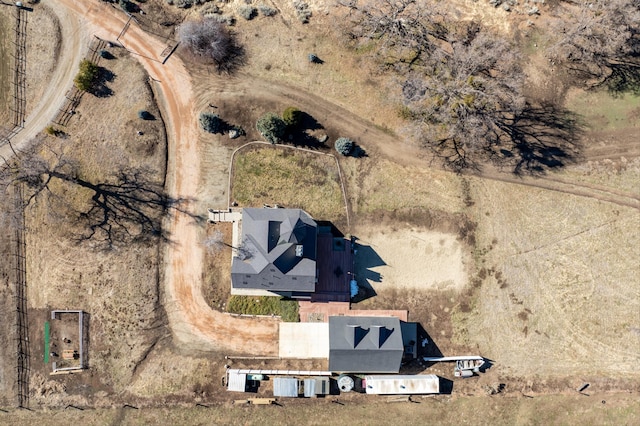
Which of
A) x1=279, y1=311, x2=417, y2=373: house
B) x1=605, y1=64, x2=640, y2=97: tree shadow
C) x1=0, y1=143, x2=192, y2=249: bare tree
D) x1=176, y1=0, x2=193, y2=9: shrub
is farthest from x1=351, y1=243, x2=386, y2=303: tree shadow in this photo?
x1=605, y1=64, x2=640, y2=97: tree shadow

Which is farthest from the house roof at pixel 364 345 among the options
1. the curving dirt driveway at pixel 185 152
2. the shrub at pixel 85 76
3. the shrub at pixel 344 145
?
the shrub at pixel 85 76

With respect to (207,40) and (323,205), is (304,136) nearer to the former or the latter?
(323,205)

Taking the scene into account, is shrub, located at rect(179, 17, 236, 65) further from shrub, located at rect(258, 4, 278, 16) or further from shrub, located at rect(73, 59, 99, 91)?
shrub, located at rect(73, 59, 99, 91)

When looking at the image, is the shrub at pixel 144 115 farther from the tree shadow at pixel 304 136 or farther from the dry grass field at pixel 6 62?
the tree shadow at pixel 304 136

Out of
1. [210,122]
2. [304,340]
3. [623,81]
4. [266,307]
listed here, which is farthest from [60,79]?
[623,81]

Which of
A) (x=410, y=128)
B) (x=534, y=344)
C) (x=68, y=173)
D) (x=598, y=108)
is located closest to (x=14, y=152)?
(x=68, y=173)

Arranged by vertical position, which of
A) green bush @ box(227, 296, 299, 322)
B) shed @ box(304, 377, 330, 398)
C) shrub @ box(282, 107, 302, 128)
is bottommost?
shed @ box(304, 377, 330, 398)

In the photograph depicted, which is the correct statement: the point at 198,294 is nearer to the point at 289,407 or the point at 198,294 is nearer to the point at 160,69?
the point at 289,407
